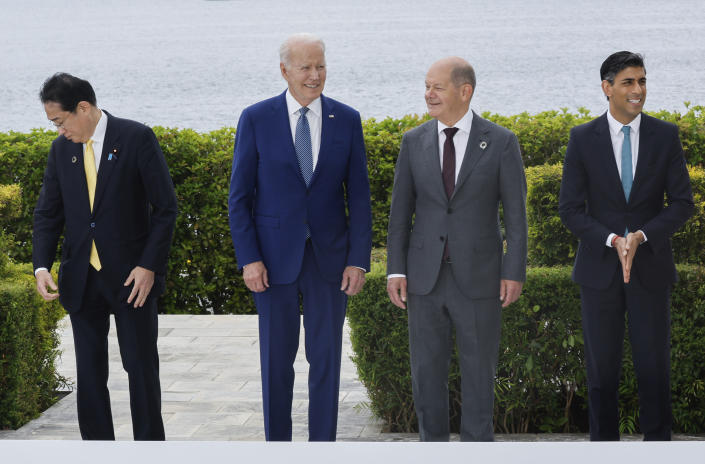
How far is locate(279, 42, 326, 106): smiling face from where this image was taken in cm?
369

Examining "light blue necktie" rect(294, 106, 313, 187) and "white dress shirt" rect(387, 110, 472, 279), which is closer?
"white dress shirt" rect(387, 110, 472, 279)

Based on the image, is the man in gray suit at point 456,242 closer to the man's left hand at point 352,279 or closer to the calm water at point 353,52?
the man's left hand at point 352,279

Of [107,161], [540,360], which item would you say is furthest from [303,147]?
[540,360]

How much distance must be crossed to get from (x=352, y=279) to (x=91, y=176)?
1.19 meters

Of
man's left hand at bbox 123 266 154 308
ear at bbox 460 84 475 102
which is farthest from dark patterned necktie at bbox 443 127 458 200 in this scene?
man's left hand at bbox 123 266 154 308

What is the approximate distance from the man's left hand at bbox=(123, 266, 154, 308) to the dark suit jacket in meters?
0.39

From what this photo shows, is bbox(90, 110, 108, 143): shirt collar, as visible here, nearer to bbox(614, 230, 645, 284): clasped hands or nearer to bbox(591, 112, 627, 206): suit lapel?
bbox(591, 112, 627, 206): suit lapel

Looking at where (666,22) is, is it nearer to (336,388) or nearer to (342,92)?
(342,92)

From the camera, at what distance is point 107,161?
3.82 metres

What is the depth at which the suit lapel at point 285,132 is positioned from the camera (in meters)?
3.84

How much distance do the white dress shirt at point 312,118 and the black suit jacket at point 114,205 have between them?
59 centimetres

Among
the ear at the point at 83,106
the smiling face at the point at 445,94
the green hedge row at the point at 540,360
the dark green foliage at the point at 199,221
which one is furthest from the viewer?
the dark green foliage at the point at 199,221

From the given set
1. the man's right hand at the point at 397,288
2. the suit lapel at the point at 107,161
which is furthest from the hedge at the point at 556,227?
the suit lapel at the point at 107,161

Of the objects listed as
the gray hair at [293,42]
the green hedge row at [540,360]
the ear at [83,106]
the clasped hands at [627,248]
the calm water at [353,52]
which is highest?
the calm water at [353,52]
